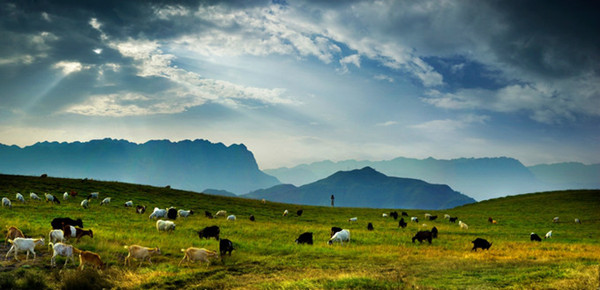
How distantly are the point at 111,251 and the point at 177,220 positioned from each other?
1925 cm

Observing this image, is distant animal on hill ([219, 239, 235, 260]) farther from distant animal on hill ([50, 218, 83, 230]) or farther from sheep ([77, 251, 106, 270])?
distant animal on hill ([50, 218, 83, 230])

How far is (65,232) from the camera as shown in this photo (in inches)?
826

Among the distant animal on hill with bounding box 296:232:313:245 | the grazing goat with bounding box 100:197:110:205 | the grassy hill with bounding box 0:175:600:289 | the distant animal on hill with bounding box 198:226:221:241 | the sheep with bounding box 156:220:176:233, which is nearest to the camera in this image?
the grassy hill with bounding box 0:175:600:289

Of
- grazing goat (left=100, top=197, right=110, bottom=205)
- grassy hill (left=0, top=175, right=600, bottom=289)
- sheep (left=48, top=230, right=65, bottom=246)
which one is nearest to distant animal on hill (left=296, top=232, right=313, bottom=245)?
grassy hill (left=0, top=175, right=600, bottom=289)

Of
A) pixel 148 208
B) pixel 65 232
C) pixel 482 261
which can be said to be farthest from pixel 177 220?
pixel 482 261

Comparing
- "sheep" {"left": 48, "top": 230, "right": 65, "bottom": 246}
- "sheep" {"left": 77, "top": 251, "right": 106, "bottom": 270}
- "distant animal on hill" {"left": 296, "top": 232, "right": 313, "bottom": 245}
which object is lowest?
"distant animal on hill" {"left": 296, "top": 232, "right": 313, "bottom": 245}

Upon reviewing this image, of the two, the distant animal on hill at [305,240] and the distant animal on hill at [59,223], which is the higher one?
the distant animal on hill at [59,223]

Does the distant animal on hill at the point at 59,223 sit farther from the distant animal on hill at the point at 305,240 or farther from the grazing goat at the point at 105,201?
the grazing goat at the point at 105,201

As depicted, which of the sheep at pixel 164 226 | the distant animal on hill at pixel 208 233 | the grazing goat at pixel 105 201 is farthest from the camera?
the grazing goat at pixel 105 201

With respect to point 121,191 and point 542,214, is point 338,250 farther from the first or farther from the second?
point 542,214

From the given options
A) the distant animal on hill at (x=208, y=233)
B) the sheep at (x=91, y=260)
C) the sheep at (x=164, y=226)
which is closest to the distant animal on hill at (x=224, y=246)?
the sheep at (x=91, y=260)

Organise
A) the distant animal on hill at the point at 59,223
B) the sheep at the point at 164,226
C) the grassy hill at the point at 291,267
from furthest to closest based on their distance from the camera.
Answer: the sheep at the point at 164,226, the distant animal on hill at the point at 59,223, the grassy hill at the point at 291,267

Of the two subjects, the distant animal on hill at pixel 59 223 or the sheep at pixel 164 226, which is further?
the sheep at pixel 164 226

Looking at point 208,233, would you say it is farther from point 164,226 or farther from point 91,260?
point 91,260
